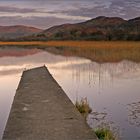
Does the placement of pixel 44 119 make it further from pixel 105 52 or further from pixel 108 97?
pixel 105 52

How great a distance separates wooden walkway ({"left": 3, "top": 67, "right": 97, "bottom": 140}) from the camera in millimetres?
7723

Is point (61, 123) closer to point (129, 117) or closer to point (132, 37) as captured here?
point (129, 117)

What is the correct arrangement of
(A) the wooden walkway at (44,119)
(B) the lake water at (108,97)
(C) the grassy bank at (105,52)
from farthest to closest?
(C) the grassy bank at (105,52) → (B) the lake water at (108,97) → (A) the wooden walkway at (44,119)

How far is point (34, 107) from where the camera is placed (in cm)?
1046

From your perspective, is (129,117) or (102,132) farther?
(129,117)

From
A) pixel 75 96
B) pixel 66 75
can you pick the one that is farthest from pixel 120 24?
pixel 75 96

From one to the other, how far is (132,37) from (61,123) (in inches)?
3042

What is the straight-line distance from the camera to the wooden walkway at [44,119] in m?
7.72

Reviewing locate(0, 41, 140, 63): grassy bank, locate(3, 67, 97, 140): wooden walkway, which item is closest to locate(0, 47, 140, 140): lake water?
locate(3, 67, 97, 140): wooden walkway

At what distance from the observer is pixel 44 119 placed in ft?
29.6

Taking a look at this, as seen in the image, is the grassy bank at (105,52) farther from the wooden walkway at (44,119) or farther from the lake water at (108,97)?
the wooden walkway at (44,119)

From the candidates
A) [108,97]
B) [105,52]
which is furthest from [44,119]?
[105,52]

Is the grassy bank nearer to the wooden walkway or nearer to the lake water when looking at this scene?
the lake water


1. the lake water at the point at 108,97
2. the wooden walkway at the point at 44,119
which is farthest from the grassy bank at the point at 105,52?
the wooden walkway at the point at 44,119
